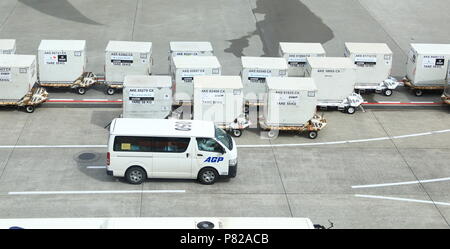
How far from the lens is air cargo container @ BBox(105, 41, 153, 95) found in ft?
102

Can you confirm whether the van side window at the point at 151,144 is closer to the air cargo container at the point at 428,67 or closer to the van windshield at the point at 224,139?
the van windshield at the point at 224,139

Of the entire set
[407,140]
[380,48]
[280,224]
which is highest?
[280,224]

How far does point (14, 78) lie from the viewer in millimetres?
29375

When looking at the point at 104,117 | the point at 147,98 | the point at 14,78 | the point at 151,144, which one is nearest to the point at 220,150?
the point at 151,144

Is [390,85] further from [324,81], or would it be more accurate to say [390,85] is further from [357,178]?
[357,178]

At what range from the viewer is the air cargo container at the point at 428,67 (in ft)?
106

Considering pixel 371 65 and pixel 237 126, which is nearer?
pixel 237 126

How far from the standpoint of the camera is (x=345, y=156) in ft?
88.2

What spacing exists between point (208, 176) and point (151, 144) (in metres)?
2.49

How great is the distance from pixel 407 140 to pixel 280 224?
1467 centimetres

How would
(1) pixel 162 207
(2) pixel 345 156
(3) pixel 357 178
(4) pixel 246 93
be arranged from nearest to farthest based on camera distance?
(1) pixel 162 207
(3) pixel 357 178
(2) pixel 345 156
(4) pixel 246 93

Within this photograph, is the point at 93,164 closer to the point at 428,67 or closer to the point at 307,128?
the point at 307,128
